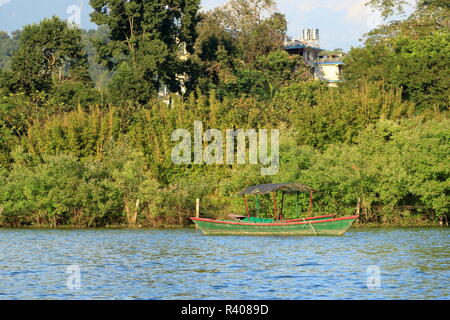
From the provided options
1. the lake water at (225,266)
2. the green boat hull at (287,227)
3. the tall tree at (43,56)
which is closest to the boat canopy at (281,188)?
the green boat hull at (287,227)

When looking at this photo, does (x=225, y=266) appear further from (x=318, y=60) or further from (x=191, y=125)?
(x=318, y=60)

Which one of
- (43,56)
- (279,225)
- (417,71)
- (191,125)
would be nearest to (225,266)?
(279,225)

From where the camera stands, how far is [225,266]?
25.7 meters

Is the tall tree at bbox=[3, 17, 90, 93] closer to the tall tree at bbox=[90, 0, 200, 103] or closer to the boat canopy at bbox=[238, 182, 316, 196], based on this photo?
the tall tree at bbox=[90, 0, 200, 103]

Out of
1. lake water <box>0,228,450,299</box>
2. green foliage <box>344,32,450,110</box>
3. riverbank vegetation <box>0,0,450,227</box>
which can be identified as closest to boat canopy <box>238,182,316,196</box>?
lake water <box>0,228,450,299</box>

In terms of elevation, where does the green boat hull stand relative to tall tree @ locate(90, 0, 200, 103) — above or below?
below

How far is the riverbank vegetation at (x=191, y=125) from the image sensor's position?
42344mm

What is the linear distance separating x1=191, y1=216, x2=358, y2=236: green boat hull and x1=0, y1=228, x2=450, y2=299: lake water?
50cm

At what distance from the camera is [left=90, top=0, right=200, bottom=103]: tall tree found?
5997cm

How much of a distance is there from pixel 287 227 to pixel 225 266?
10024 millimetres

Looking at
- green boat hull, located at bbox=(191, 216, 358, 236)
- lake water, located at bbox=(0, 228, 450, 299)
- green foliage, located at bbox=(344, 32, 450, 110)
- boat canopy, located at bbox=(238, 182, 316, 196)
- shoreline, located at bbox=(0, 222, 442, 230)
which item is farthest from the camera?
green foliage, located at bbox=(344, 32, 450, 110)

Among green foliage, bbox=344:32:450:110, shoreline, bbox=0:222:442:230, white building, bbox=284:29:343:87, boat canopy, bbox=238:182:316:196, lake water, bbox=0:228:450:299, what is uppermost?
white building, bbox=284:29:343:87

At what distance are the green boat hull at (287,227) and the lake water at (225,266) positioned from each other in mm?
498

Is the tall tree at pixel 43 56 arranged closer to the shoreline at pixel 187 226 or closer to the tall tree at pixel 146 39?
the tall tree at pixel 146 39
